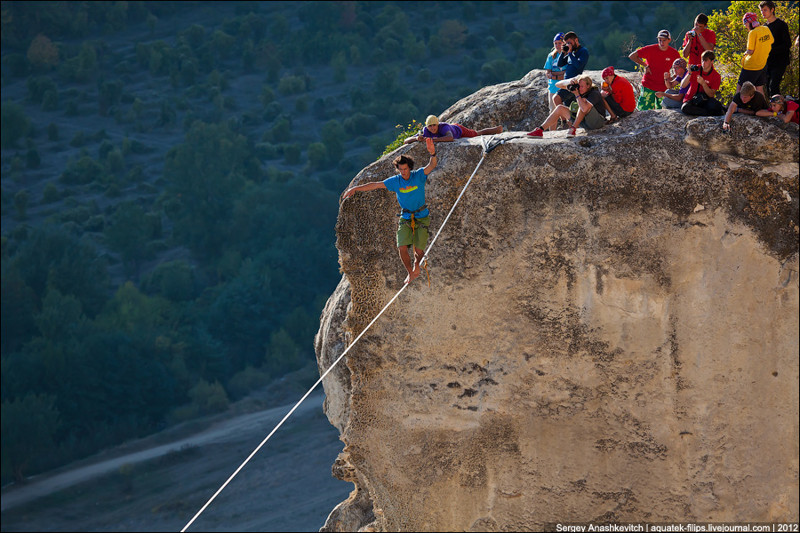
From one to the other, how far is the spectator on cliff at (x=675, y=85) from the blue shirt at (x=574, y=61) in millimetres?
1141

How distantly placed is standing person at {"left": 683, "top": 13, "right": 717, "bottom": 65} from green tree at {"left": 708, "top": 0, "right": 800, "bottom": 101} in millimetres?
611

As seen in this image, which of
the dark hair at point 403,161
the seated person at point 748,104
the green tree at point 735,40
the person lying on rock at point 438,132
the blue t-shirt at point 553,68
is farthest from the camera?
the blue t-shirt at point 553,68

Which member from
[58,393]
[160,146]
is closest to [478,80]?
[160,146]

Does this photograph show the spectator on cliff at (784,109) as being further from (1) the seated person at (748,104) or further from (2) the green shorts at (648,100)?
(2) the green shorts at (648,100)

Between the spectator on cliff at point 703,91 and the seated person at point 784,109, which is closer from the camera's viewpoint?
the seated person at point 784,109

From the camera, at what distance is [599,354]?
938 cm

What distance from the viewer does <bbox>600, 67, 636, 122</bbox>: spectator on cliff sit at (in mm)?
9766

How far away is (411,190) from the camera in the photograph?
938 cm

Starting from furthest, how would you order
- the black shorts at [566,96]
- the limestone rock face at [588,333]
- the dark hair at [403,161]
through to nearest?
the black shorts at [566,96], the dark hair at [403,161], the limestone rock face at [588,333]

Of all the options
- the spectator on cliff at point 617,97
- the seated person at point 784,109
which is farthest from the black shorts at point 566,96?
the seated person at point 784,109

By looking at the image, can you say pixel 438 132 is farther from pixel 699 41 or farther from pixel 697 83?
pixel 699 41

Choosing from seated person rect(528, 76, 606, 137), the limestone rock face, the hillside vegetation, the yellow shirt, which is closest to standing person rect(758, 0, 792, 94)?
the yellow shirt

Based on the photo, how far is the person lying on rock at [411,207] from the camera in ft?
30.7

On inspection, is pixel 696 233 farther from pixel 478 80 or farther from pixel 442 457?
pixel 478 80
